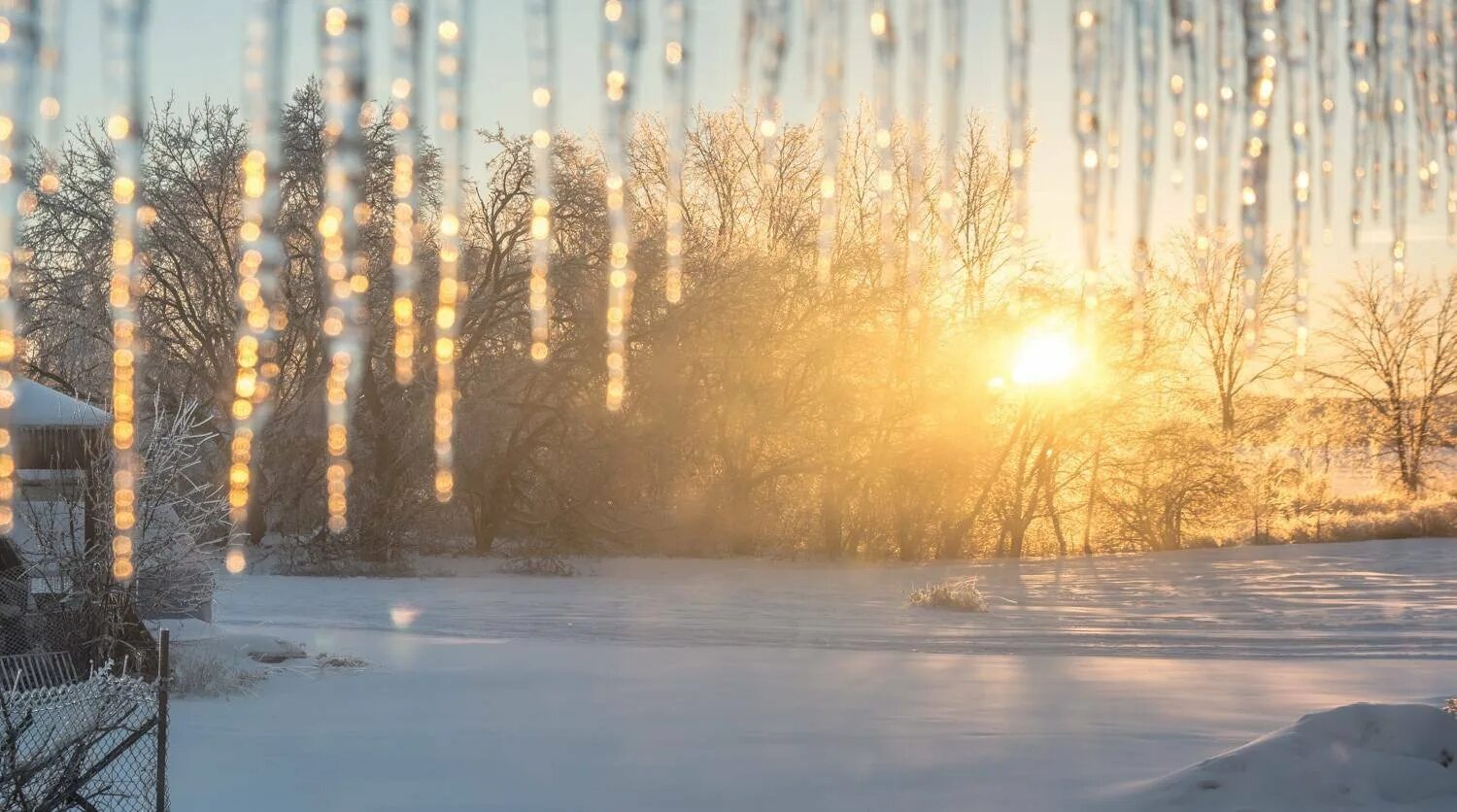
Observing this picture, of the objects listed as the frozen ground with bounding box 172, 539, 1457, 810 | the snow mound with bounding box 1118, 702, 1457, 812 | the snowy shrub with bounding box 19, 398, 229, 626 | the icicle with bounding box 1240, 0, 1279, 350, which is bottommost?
the frozen ground with bounding box 172, 539, 1457, 810

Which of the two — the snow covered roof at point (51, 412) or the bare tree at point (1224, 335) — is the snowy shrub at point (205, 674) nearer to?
the snow covered roof at point (51, 412)

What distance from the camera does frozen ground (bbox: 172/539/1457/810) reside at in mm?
9258

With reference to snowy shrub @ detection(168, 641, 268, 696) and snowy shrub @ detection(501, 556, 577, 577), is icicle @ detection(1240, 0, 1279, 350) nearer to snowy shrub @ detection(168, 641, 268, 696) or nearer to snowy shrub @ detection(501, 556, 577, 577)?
snowy shrub @ detection(168, 641, 268, 696)

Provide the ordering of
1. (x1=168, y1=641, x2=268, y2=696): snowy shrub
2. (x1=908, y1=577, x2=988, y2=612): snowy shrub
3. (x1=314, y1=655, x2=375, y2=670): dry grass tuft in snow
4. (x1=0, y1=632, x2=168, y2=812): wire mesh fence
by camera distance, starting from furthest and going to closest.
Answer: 1. (x1=908, y1=577, x2=988, y2=612): snowy shrub
2. (x1=314, y1=655, x2=375, y2=670): dry grass tuft in snow
3. (x1=168, y1=641, x2=268, y2=696): snowy shrub
4. (x1=0, y1=632, x2=168, y2=812): wire mesh fence

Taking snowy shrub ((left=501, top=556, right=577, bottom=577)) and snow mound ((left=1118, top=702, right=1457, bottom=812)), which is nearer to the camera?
snow mound ((left=1118, top=702, right=1457, bottom=812))

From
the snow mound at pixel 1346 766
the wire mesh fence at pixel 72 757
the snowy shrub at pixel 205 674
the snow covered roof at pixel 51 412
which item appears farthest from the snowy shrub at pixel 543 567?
the snow mound at pixel 1346 766

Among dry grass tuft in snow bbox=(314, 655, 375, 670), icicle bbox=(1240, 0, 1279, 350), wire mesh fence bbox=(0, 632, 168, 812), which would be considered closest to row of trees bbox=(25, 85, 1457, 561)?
dry grass tuft in snow bbox=(314, 655, 375, 670)

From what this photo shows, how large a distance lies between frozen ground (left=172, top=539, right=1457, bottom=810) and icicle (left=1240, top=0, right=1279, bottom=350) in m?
6.25

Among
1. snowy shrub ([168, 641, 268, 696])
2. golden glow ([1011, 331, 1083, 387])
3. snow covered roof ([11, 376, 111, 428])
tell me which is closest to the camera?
snow covered roof ([11, 376, 111, 428])

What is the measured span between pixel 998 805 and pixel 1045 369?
62.8 ft

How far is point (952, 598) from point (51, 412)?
40.9 ft

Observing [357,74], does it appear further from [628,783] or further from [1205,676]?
[1205,676]

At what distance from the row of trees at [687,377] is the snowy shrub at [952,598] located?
250 inches

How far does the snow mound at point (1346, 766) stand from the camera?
6.70m
